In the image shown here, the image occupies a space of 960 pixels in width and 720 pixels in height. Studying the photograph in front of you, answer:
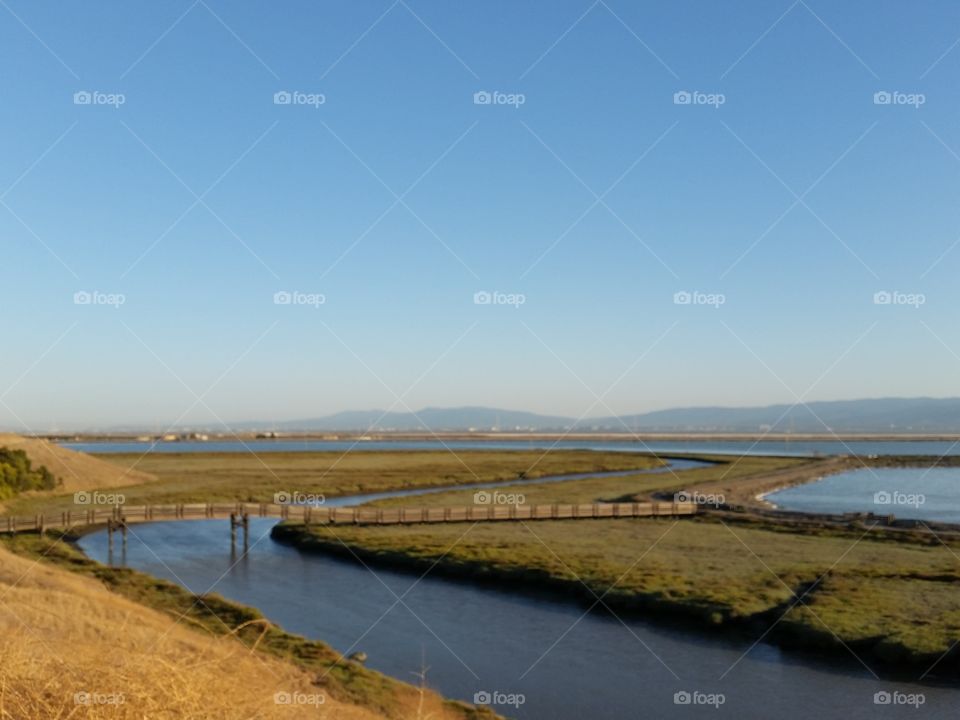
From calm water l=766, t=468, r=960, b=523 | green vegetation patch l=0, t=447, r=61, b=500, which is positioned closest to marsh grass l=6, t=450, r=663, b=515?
green vegetation patch l=0, t=447, r=61, b=500

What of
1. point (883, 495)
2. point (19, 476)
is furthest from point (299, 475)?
point (883, 495)

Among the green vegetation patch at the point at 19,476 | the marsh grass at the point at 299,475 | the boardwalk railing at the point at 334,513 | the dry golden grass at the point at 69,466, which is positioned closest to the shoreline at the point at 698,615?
the boardwalk railing at the point at 334,513

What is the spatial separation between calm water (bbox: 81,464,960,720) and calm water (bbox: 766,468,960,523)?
37080 millimetres

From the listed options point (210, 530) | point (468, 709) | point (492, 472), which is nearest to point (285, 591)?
point (468, 709)

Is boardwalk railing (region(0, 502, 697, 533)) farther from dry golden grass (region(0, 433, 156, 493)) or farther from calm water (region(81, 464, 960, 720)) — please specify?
dry golden grass (region(0, 433, 156, 493))

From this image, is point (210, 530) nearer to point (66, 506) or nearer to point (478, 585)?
point (66, 506)

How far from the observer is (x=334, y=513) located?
49844mm

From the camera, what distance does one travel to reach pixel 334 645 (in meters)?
25.6

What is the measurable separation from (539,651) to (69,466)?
→ 58.8 metres

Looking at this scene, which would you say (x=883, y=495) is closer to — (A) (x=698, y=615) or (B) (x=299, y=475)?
(A) (x=698, y=615)

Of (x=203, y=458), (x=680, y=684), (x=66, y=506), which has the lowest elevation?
(x=680, y=684)

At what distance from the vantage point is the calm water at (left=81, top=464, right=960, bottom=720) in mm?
20906

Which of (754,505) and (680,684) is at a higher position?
(754,505)

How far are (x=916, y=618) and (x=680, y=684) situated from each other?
9.87 metres
